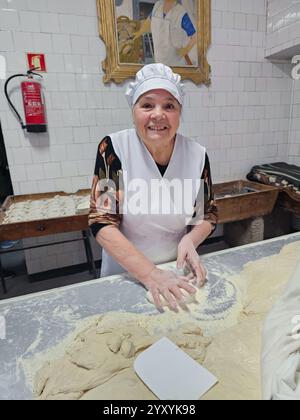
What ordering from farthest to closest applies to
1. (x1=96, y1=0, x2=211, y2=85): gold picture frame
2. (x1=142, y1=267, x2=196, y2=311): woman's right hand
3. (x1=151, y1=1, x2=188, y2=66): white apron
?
(x1=151, y1=1, x2=188, y2=66): white apron < (x1=96, y1=0, x2=211, y2=85): gold picture frame < (x1=142, y1=267, x2=196, y2=311): woman's right hand

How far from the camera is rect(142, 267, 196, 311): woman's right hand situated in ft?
2.75

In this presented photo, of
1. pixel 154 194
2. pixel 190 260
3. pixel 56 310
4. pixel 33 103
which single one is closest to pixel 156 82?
pixel 154 194

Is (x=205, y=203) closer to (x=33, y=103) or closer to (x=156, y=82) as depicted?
(x=156, y=82)

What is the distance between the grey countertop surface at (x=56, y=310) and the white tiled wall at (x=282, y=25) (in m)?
2.37

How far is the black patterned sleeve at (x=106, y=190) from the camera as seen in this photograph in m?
1.01

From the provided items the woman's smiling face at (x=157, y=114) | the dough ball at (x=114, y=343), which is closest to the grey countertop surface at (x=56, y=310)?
the dough ball at (x=114, y=343)

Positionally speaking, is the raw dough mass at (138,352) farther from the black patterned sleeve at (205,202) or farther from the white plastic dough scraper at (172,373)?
the black patterned sleeve at (205,202)

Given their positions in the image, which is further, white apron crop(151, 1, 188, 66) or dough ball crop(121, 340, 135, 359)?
white apron crop(151, 1, 188, 66)

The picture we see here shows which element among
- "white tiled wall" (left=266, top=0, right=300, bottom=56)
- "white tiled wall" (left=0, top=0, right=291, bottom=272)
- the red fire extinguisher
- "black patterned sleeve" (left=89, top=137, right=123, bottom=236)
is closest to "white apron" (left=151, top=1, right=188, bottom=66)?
"white tiled wall" (left=0, top=0, right=291, bottom=272)

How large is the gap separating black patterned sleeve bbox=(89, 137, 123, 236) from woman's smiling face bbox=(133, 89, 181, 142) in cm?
15

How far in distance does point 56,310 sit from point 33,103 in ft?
5.81

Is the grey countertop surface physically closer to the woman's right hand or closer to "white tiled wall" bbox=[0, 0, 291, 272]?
the woman's right hand
